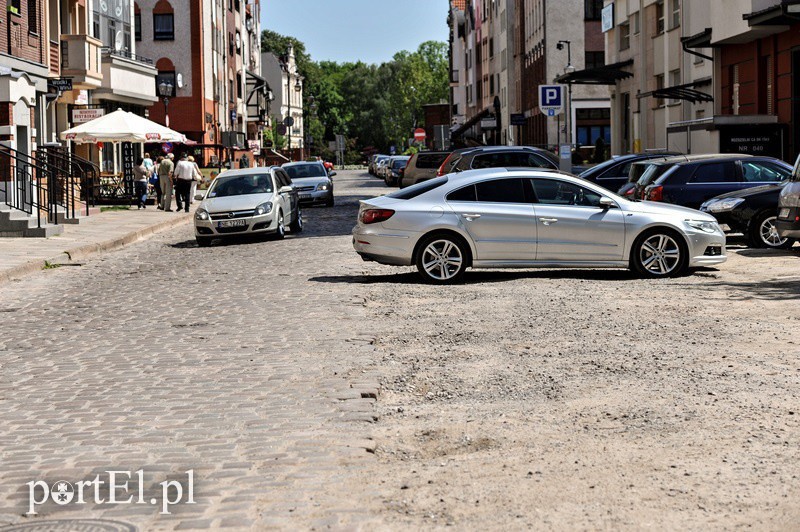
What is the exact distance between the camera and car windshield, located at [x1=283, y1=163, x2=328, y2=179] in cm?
4328

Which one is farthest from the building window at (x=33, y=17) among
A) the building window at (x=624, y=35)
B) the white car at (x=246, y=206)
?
the building window at (x=624, y=35)

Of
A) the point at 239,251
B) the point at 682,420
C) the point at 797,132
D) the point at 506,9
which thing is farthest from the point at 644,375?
the point at 506,9

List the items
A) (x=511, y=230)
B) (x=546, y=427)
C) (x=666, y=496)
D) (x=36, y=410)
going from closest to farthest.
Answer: (x=666, y=496) → (x=546, y=427) → (x=36, y=410) → (x=511, y=230)

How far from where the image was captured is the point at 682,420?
23.9 ft

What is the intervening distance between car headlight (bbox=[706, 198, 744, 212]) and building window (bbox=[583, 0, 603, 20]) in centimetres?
4795

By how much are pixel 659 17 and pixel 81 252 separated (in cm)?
2862

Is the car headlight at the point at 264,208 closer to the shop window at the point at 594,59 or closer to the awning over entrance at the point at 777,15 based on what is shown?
the awning over entrance at the point at 777,15

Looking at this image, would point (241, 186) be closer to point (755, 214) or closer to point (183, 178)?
point (755, 214)

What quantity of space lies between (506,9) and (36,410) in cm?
8384

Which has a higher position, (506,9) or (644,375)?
(506,9)

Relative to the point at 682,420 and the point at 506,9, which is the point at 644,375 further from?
the point at 506,9

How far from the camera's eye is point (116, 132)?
39.0 m

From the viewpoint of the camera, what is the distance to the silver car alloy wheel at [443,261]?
1628 centimetres

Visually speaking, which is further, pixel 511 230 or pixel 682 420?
pixel 511 230
